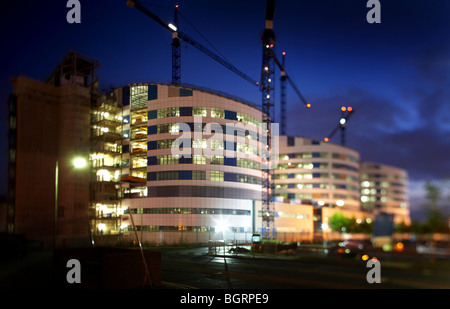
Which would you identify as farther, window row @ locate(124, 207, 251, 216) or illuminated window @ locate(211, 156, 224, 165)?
illuminated window @ locate(211, 156, 224, 165)

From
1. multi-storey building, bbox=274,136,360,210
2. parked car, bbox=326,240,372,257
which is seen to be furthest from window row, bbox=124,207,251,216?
multi-storey building, bbox=274,136,360,210

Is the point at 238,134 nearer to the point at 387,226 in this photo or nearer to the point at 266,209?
the point at 266,209

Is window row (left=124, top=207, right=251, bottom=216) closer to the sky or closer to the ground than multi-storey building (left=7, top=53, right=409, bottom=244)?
closer to the ground

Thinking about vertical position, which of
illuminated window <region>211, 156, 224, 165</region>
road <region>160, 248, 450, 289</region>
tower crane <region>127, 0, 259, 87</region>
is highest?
tower crane <region>127, 0, 259, 87</region>

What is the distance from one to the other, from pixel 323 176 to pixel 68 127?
82.7 meters

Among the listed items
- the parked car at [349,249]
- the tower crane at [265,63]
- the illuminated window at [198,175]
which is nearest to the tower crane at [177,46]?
the tower crane at [265,63]

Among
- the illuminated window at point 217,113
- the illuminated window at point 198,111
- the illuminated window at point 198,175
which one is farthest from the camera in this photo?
the illuminated window at point 217,113

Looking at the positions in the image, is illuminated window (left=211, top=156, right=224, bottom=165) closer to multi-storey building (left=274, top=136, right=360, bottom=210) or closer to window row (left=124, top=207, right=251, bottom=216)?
window row (left=124, top=207, right=251, bottom=216)

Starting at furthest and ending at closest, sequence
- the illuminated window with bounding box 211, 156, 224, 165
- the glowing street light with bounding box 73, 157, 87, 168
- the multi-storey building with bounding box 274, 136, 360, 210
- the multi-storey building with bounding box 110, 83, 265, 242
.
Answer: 1. the multi-storey building with bounding box 274, 136, 360, 210
2. the illuminated window with bounding box 211, 156, 224, 165
3. the multi-storey building with bounding box 110, 83, 265, 242
4. the glowing street light with bounding box 73, 157, 87, 168

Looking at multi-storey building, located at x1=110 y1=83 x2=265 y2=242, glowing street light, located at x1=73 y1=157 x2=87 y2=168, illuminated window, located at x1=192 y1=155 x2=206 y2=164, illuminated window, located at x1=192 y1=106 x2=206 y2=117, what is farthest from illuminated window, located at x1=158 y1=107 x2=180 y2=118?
glowing street light, located at x1=73 y1=157 x2=87 y2=168

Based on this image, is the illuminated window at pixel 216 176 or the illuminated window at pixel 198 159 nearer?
the illuminated window at pixel 198 159

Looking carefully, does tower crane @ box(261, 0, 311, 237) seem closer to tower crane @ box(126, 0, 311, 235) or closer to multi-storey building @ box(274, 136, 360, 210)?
tower crane @ box(126, 0, 311, 235)

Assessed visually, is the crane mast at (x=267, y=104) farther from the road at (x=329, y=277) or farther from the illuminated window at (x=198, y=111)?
the road at (x=329, y=277)

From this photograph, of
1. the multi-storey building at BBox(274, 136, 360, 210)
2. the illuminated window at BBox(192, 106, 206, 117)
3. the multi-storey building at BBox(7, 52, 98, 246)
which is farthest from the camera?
the multi-storey building at BBox(274, 136, 360, 210)
